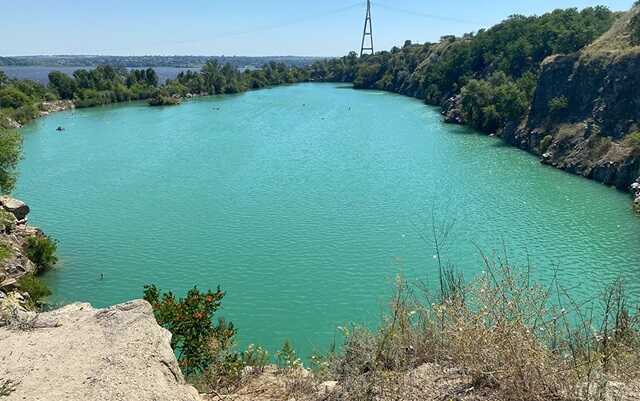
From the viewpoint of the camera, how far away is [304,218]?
1057 inches

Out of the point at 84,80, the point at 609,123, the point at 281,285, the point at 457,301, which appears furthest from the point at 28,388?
the point at 84,80

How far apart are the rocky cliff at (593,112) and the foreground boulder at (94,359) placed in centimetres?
3036

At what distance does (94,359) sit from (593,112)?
127 ft

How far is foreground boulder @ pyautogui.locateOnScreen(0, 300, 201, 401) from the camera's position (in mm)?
6680

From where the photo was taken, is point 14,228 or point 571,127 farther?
point 571,127

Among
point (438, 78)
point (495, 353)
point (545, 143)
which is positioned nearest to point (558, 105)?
point (545, 143)

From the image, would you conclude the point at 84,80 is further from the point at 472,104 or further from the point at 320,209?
the point at 320,209

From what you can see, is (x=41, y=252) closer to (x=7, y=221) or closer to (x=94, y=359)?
(x=7, y=221)

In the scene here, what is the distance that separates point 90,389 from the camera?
21.9ft

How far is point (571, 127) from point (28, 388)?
3978 cm

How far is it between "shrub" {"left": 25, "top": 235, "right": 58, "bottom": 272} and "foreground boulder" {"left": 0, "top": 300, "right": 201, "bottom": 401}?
1382 centimetres

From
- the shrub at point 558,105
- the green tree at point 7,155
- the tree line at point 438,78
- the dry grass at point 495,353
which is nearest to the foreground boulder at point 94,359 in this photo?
the dry grass at point 495,353

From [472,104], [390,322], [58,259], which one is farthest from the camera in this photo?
[472,104]

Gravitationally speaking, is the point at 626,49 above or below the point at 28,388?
above
